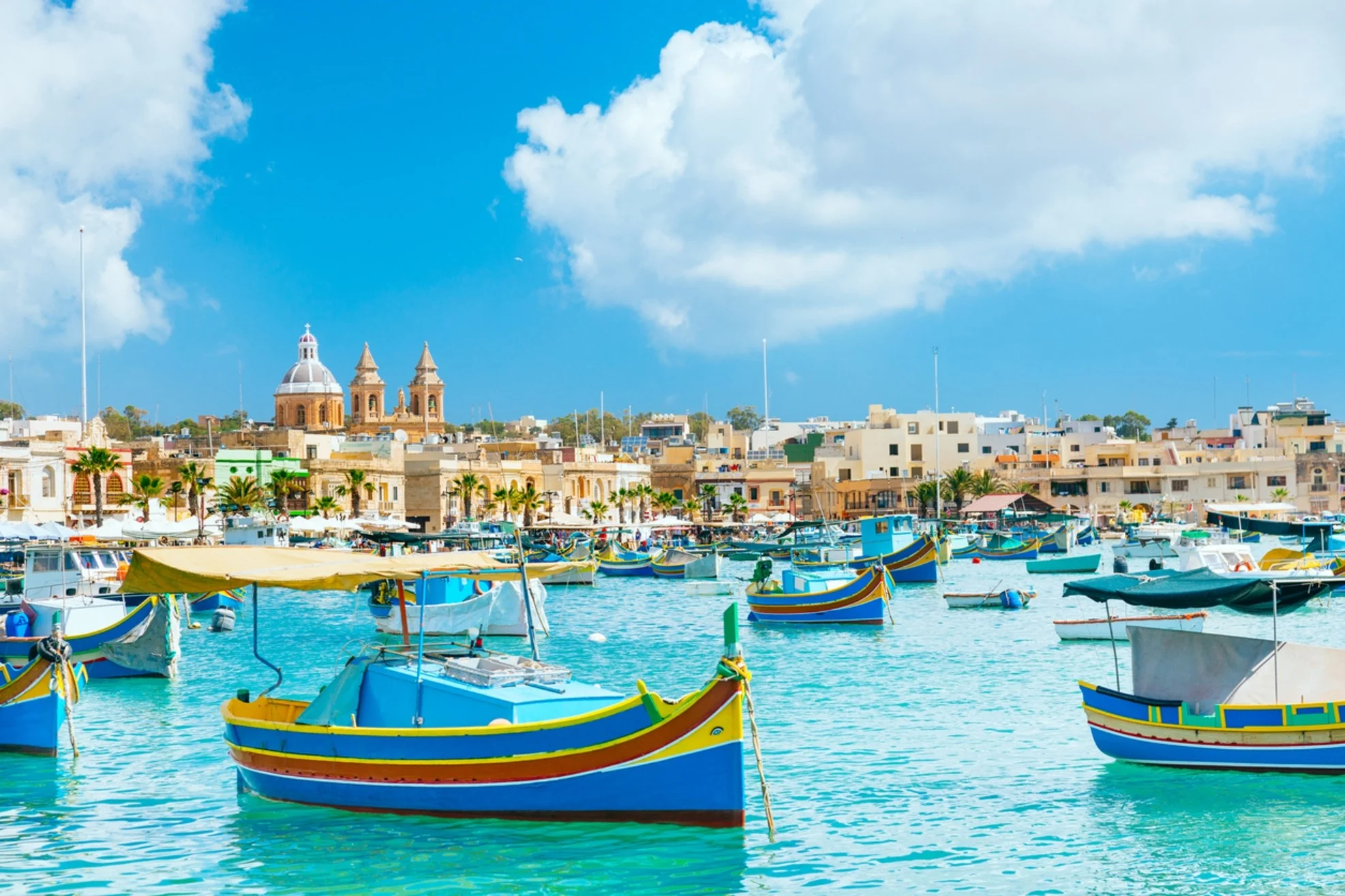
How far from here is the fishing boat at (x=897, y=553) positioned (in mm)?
56406

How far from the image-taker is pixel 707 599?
2216 inches

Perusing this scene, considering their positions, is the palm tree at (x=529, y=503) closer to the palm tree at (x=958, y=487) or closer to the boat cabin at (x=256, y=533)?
the boat cabin at (x=256, y=533)

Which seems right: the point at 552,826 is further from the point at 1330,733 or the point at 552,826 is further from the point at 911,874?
the point at 1330,733

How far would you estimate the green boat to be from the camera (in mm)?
64000

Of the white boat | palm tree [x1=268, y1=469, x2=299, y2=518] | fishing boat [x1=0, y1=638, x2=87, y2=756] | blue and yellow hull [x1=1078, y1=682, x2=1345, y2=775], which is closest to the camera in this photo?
blue and yellow hull [x1=1078, y1=682, x2=1345, y2=775]

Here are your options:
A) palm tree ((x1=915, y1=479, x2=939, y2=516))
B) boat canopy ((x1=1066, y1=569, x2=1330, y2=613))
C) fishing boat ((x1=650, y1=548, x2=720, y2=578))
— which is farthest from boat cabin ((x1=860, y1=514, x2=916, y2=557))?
palm tree ((x1=915, y1=479, x2=939, y2=516))

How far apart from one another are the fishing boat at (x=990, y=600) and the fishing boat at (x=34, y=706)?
30644 mm

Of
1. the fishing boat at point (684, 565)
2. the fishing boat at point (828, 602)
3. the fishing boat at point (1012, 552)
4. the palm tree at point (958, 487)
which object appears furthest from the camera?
the palm tree at point (958, 487)

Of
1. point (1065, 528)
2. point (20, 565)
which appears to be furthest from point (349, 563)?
point (1065, 528)

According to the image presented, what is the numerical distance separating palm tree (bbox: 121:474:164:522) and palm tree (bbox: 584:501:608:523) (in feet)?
94.6

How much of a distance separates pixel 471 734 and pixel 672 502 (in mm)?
100547

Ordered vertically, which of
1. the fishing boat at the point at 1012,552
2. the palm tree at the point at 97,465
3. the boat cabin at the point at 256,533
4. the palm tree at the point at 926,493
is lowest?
the fishing boat at the point at 1012,552

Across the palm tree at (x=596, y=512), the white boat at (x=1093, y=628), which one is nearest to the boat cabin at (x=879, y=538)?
the white boat at (x=1093, y=628)

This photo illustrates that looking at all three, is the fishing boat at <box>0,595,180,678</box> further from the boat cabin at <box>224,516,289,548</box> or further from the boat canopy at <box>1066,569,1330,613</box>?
the boat cabin at <box>224,516,289,548</box>
